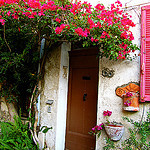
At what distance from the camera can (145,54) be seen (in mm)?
2939

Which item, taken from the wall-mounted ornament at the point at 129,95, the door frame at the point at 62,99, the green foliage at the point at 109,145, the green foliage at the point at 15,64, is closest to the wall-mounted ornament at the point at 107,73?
the wall-mounted ornament at the point at 129,95

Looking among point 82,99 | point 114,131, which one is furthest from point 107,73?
point 114,131

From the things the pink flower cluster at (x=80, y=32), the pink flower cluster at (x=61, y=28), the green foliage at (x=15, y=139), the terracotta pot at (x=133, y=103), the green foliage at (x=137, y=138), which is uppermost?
the pink flower cluster at (x=61, y=28)

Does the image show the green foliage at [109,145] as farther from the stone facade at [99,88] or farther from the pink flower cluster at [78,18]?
the pink flower cluster at [78,18]

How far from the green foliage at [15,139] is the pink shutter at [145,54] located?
2.38m

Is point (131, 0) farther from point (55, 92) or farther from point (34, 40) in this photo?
point (55, 92)

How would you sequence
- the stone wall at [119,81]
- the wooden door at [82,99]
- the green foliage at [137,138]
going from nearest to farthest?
the green foliage at [137,138] < the stone wall at [119,81] < the wooden door at [82,99]

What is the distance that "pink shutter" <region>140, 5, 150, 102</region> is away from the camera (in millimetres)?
2865

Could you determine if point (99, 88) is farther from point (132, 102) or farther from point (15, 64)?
point (15, 64)

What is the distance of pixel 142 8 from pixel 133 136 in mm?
2250

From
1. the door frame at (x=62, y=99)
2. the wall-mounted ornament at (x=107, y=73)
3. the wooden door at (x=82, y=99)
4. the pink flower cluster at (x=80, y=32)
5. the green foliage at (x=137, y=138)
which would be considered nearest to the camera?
the green foliage at (x=137, y=138)

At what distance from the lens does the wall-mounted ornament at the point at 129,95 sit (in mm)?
2873

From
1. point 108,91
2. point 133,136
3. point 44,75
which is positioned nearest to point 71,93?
point 44,75

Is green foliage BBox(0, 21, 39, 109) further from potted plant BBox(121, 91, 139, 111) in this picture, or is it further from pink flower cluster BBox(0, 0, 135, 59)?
potted plant BBox(121, 91, 139, 111)
